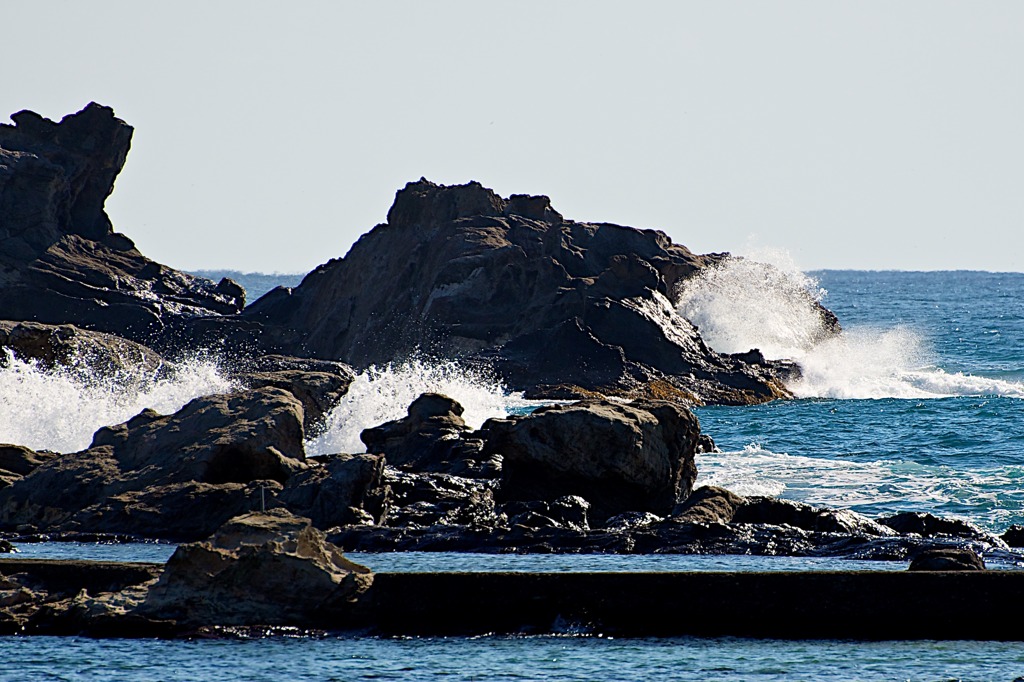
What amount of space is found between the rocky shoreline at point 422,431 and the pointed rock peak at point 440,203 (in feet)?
0.58

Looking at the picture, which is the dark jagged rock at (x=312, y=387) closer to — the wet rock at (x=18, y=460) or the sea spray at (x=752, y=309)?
the wet rock at (x=18, y=460)

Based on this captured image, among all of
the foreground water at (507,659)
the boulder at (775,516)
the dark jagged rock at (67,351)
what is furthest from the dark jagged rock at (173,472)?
the dark jagged rock at (67,351)

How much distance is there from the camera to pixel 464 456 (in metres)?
24.7

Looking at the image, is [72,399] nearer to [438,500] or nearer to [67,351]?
[67,351]

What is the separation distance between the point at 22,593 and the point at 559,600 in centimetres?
456

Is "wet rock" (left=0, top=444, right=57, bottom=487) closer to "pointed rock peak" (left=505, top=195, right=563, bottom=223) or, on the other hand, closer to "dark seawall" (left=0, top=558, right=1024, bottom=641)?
"dark seawall" (left=0, top=558, right=1024, bottom=641)

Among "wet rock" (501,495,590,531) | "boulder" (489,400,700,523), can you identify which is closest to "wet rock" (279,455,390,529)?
"wet rock" (501,495,590,531)

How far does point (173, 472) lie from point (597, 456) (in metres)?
5.69

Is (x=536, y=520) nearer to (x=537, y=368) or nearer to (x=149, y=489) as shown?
(x=149, y=489)

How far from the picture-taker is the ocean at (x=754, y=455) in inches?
434

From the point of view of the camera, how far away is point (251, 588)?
12422 mm

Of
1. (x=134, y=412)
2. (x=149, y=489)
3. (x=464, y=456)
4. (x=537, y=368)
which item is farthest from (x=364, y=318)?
(x=149, y=489)

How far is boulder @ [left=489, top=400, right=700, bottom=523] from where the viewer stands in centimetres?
2031

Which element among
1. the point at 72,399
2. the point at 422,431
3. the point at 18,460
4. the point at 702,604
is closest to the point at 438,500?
the point at 422,431
